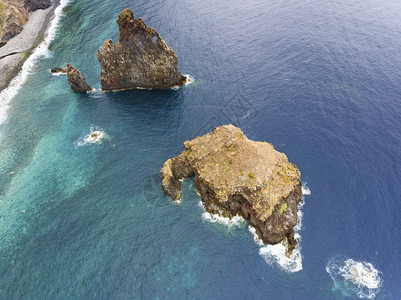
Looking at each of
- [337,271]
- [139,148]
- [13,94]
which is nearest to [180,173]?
[139,148]

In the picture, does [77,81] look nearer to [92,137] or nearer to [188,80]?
[92,137]

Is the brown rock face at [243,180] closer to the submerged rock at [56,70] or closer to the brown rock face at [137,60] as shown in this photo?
the brown rock face at [137,60]

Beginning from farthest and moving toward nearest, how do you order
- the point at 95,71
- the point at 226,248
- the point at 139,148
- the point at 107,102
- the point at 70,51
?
1. the point at 70,51
2. the point at 95,71
3. the point at 107,102
4. the point at 139,148
5. the point at 226,248

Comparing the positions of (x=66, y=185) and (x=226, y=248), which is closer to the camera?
(x=226, y=248)

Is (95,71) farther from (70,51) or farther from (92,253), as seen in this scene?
(92,253)

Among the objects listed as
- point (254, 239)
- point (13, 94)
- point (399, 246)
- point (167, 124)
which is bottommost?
point (399, 246)

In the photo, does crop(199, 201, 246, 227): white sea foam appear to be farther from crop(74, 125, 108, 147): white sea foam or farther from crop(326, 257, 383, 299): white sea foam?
crop(74, 125, 108, 147): white sea foam

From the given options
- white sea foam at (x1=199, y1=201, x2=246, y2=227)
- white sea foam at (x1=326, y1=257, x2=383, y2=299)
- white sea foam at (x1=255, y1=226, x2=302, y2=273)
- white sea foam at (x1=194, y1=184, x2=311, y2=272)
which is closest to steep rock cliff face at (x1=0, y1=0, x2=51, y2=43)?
white sea foam at (x1=194, y1=184, x2=311, y2=272)
